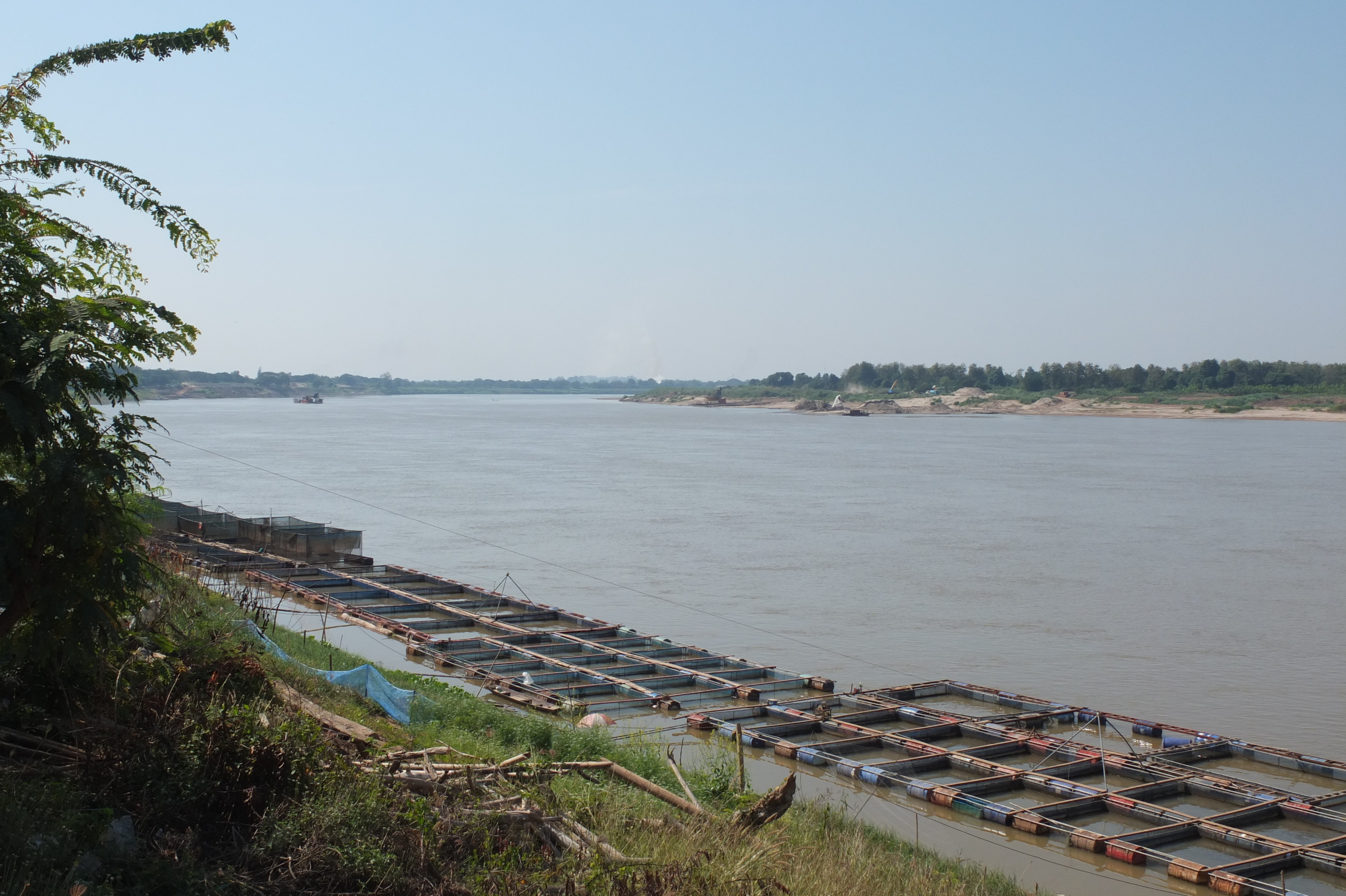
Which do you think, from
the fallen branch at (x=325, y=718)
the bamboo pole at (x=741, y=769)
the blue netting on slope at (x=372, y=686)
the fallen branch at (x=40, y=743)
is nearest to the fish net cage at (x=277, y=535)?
the blue netting on slope at (x=372, y=686)

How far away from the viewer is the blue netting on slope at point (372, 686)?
36.4 ft

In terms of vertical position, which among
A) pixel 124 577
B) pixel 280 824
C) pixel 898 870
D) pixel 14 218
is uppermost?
pixel 14 218

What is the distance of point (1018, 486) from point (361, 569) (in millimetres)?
34827

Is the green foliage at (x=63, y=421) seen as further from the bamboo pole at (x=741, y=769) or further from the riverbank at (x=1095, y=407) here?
the riverbank at (x=1095, y=407)

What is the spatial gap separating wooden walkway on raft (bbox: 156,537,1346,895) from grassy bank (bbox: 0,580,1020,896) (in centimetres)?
533

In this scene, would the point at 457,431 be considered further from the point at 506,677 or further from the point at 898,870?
the point at 898,870

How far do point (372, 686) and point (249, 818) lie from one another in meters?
5.18

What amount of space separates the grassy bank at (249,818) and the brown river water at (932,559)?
18.5 feet

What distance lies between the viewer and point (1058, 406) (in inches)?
5960

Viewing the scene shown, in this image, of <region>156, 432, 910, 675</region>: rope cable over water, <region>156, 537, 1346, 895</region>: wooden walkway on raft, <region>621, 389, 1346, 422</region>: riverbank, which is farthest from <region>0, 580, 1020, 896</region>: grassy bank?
<region>621, 389, 1346, 422</region>: riverbank

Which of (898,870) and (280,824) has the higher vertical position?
(280,824)

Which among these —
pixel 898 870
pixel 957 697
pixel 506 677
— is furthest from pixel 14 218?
pixel 957 697

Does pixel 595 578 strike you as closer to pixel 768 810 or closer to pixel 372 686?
pixel 372 686

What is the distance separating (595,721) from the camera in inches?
553
